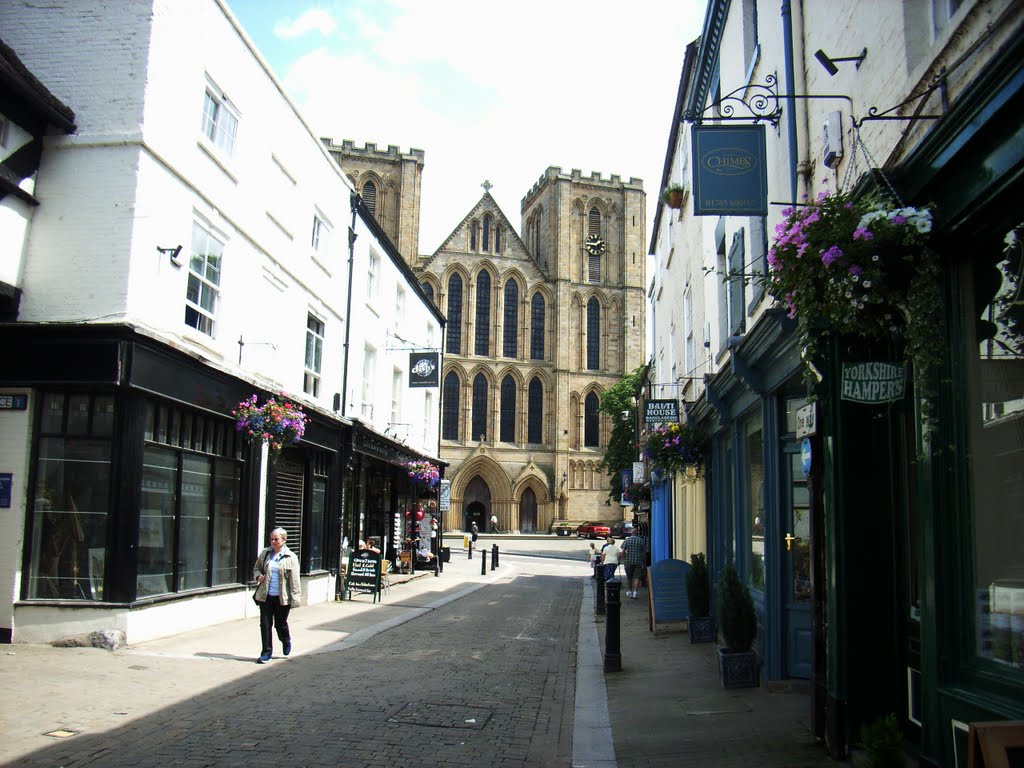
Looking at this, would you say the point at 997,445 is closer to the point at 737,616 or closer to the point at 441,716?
the point at 737,616

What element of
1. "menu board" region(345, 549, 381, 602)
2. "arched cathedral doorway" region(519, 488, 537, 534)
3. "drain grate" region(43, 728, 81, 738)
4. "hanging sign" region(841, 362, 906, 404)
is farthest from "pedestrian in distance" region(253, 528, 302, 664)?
"arched cathedral doorway" region(519, 488, 537, 534)

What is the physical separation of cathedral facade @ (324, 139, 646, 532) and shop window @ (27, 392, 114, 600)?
48.0 m

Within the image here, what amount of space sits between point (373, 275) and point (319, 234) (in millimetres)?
4229

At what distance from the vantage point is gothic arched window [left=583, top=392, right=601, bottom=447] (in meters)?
62.9

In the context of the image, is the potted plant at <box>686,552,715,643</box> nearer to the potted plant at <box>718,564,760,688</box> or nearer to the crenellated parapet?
the potted plant at <box>718,564,760,688</box>

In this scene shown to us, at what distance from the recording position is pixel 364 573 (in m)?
18.0

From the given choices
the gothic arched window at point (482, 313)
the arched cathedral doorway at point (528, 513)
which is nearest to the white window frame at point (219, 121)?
the gothic arched window at point (482, 313)

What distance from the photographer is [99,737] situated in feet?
21.6

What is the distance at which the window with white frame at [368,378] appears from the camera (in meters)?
21.9

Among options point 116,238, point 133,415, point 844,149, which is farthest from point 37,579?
point 844,149

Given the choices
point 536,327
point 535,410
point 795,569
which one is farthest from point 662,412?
point 536,327

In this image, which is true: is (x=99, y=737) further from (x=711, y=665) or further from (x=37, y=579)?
(x=711, y=665)

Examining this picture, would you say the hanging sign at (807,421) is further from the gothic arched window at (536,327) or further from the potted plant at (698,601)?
the gothic arched window at (536,327)

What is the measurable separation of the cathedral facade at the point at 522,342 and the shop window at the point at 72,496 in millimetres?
47975
